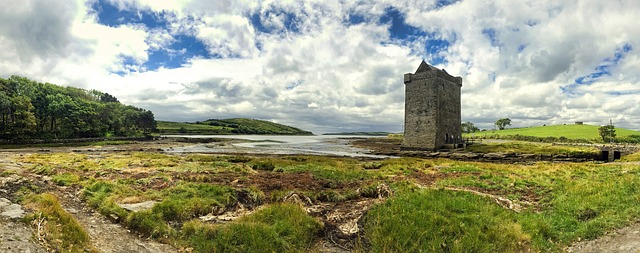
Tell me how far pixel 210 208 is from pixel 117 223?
3.32 metres

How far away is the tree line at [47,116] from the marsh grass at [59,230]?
285 ft

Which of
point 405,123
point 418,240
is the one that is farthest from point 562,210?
point 405,123

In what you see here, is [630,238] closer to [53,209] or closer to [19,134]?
[53,209]

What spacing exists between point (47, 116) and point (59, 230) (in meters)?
115

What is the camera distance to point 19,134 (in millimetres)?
71250

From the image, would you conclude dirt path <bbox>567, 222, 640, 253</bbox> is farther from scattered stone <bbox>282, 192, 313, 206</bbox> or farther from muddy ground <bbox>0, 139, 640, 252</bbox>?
scattered stone <bbox>282, 192, 313, 206</bbox>

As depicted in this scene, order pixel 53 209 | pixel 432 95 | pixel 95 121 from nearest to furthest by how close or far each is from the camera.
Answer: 1. pixel 53 209
2. pixel 432 95
3. pixel 95 121

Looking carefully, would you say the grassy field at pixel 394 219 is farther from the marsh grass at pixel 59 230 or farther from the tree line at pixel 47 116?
the tree line at pixel 47 116

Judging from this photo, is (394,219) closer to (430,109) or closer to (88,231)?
(88,231)

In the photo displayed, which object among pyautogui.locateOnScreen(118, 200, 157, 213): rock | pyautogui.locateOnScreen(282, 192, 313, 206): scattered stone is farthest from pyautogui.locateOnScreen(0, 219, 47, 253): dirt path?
pyautogui.locateOnScreen(282, 192, 313, 206): scattered stone

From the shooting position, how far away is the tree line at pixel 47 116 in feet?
237

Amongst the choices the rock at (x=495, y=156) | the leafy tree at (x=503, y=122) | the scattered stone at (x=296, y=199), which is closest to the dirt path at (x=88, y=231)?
the scattered stone at (x=296, y=199)

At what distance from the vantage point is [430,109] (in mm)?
60719

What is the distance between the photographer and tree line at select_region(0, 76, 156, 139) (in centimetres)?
7238
